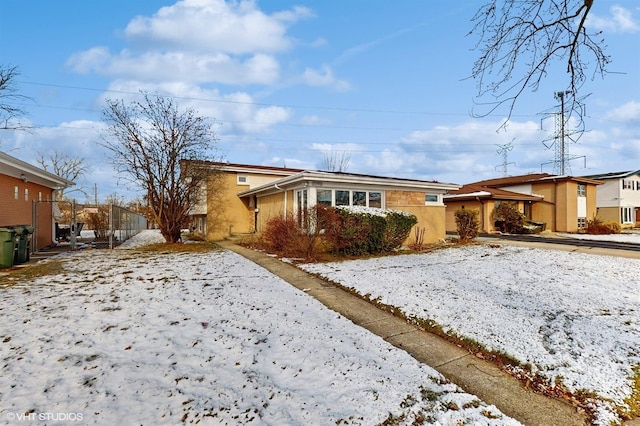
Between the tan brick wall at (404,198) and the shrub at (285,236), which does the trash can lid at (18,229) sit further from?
the tan brick wall at (404,198)

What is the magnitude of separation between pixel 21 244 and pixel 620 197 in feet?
137

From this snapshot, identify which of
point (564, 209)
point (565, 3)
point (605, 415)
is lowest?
point (605, 415)

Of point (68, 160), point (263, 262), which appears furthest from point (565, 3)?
point (68, 160)

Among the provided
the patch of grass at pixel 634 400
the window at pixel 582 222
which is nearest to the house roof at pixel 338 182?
the patch of grass at pixel 634 400

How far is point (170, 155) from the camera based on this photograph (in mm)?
13742

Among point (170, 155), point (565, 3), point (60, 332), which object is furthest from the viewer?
point (170, 155)

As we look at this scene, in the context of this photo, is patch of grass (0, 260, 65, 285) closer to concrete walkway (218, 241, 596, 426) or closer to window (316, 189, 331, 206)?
concrete walkway (218, 241, 596, 426)

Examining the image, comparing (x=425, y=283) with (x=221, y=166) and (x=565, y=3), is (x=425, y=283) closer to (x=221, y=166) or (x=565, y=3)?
(x=565, y=3)

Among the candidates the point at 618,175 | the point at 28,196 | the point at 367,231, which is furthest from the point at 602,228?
the point at 28,196

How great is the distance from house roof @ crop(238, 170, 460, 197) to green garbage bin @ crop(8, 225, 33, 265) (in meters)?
8.28

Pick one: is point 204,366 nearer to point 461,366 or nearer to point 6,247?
point 461,366

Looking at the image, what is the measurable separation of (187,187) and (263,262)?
6.74 meters

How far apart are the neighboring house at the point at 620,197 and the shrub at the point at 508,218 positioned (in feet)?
50.6

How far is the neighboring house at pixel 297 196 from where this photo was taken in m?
12.0
